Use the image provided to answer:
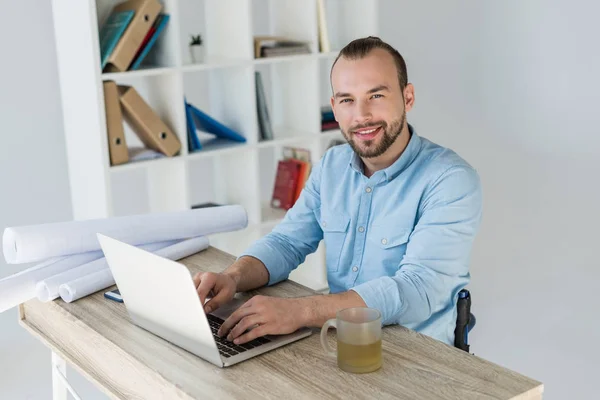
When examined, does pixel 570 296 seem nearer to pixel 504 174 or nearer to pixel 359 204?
pixel 504 174

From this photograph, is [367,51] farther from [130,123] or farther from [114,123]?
[130,123]

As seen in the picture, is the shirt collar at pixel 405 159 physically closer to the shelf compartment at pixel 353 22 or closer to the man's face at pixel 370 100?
the man's face at pixel 370 100

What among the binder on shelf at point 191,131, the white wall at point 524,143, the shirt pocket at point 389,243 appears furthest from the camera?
the white wall at point 524,143

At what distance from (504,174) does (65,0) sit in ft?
9.74

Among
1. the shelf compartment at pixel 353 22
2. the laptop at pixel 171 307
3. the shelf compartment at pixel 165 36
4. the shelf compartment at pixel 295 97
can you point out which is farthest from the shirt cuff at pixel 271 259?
the shelf compartment at pixel 353 22

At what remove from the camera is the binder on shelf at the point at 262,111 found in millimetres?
3953

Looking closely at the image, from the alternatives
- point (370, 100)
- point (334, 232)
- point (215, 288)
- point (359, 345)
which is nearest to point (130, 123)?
point (334, 232)

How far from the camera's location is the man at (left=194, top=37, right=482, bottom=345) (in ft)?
6.44

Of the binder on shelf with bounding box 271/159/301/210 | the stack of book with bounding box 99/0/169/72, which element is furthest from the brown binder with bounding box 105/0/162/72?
the binder on shelf with bounding box 271/159/301/210

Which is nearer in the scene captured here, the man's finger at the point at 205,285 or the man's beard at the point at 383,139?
the man's finger at the point at 205,285

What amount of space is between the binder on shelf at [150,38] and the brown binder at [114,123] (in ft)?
0.52

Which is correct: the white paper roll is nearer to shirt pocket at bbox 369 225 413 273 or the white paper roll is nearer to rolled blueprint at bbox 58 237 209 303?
rolled blueprint at bbox 58 237 209 303

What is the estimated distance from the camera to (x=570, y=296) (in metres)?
4.29

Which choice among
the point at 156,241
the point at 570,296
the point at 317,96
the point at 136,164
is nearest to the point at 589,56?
the point at 570,296
